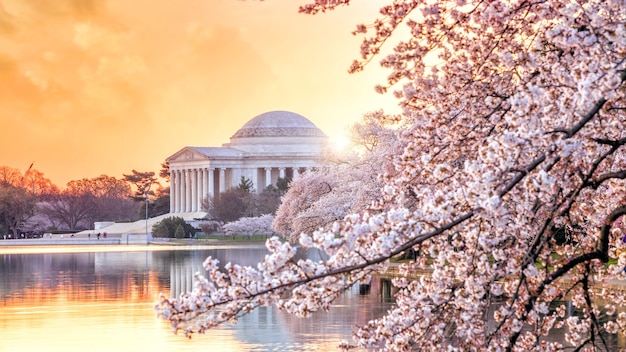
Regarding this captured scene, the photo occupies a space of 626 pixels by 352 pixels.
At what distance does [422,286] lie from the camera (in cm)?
850

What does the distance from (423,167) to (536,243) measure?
3.88 ft

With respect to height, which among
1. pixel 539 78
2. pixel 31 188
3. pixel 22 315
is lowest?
pixel 22 315

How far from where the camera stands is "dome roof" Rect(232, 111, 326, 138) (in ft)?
552

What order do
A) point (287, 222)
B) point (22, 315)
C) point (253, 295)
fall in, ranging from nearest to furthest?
1. point (253, 295)
2. point (22, 315)
3. point (287, 222)

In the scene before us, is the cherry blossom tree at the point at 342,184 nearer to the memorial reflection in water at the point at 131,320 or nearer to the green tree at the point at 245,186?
the memorial reflection in water at the point at 131,320

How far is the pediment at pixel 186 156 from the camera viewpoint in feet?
523

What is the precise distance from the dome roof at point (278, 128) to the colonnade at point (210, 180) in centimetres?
711

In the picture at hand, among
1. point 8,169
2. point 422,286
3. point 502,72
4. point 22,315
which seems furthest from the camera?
point 8,169

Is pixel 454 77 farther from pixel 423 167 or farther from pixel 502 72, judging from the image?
pixel 423 167

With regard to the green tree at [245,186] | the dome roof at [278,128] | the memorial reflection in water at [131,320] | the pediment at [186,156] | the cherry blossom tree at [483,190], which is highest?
the dome roof at [278,128]

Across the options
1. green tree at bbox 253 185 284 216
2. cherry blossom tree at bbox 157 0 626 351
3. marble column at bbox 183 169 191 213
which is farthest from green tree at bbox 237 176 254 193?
cherry blossom tree at bbox 157 0 626 351

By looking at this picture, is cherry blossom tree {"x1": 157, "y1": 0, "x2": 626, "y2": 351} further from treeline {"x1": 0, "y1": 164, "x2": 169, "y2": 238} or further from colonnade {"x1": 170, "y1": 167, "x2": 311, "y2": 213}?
colonnade {"x1": 170, "y1": 167, "x2": 311, "y2": 213}

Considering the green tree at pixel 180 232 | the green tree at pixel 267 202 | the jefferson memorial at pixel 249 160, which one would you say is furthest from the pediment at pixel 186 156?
the green tree at pixel 180 232

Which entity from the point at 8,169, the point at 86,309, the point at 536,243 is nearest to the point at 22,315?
the point at 86,309
